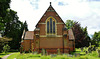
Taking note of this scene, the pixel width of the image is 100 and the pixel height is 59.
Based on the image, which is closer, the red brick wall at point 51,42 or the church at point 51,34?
the church at point 51,34

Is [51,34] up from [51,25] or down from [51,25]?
down

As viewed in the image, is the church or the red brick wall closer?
the church

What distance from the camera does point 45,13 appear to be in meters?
28.0

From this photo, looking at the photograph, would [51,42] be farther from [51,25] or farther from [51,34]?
[51,25]

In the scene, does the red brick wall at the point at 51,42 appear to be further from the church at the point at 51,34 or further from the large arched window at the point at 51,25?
the large arched window at the point at 51,25

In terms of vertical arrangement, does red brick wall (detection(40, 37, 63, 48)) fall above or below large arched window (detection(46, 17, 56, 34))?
below

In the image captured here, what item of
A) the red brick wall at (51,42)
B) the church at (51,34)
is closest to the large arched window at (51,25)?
the church at (51,34)

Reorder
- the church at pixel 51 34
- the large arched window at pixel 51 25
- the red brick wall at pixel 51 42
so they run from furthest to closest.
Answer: the large arched window at pixel 51 25 < the red brick wall at pixel 51 42 < the church at pixel 51 34

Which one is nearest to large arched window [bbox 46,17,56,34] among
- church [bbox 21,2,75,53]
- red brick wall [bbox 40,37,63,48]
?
church [bbox 21,2,75,53]

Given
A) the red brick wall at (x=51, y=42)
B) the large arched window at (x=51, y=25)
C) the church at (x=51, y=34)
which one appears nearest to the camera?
the church at (x=51, y=34)

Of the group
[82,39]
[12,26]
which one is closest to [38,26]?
[12,26]

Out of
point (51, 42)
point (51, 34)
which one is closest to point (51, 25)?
point (51, 34)

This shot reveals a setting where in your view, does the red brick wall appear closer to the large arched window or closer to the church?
the church

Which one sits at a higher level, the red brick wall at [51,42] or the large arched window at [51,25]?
the large arched window at [51,25]
